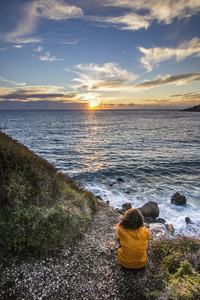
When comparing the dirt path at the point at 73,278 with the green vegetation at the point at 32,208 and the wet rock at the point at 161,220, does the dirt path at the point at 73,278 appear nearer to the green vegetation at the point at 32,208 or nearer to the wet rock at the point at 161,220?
the green vegetation at the point at 32,208

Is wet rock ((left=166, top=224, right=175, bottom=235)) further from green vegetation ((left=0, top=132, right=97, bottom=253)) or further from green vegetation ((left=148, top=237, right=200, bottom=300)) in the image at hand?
green vegetation ((left=0, top=132, right=97, bottom=253))

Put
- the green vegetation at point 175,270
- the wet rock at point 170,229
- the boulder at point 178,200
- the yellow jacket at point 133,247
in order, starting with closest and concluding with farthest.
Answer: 1. the green vegetation at point 175,270
2. the yellow jacket at point 133,247
3. the wet rock at point 170,229
4. the boulder at point 178,200

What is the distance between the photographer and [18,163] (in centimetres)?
786

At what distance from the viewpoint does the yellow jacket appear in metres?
5.32

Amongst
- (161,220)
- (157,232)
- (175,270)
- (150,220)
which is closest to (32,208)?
(175,270)

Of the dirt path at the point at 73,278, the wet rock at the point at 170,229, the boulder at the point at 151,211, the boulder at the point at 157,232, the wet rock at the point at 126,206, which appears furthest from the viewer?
the wet rock at the point at 126,206

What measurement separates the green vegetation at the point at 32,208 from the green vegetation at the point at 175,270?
3288mm

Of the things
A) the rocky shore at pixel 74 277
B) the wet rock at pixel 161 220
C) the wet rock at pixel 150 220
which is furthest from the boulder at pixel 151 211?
the rocky shore at pixel 74 277

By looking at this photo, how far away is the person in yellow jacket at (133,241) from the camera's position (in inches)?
210

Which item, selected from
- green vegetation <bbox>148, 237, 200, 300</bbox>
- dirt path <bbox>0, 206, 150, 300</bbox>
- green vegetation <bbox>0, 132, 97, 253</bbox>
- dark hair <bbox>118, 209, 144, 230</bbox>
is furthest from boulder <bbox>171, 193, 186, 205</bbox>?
dark hair <bbox>118, 209, 144, 230</bbox>

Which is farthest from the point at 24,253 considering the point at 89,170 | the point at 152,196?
the point at 89,170

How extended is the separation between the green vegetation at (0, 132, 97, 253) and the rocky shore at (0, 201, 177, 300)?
1.61 ft

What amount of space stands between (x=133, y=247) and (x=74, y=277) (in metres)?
2.10

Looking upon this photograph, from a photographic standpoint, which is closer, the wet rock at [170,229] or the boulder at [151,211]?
the wet rock at [170,229]
